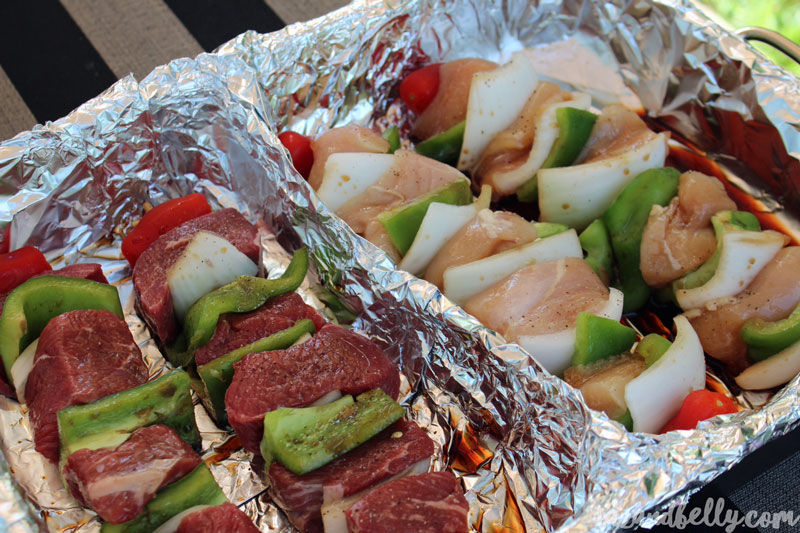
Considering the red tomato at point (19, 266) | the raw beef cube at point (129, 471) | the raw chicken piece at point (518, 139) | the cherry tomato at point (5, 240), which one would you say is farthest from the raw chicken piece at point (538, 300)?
the cherry tomato at point (5, 240)

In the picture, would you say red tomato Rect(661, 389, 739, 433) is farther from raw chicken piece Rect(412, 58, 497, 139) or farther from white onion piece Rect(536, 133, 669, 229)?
raw chicken piece Rect(412, 58, 497, 139)

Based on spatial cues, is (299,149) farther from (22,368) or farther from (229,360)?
(22,368)

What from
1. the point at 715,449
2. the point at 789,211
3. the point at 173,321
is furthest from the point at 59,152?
the point at 789,211

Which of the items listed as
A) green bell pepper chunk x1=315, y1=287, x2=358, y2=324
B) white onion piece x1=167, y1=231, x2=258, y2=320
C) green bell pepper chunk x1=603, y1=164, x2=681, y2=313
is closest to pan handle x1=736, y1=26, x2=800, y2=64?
green bell pepper chunk x1=603, y1=164, x2=681, y2=313

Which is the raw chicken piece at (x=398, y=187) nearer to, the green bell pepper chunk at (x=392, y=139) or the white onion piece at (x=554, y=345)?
the green bell pepper chunk at (x=392, y=139)

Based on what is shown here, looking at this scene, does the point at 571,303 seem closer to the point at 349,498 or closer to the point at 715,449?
the point at 715,449

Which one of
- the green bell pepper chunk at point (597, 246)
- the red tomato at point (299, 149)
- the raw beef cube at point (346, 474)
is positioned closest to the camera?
the raw beef cube at point (346, 474)

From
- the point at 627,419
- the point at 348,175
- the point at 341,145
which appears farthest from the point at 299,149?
the point at 627,419
